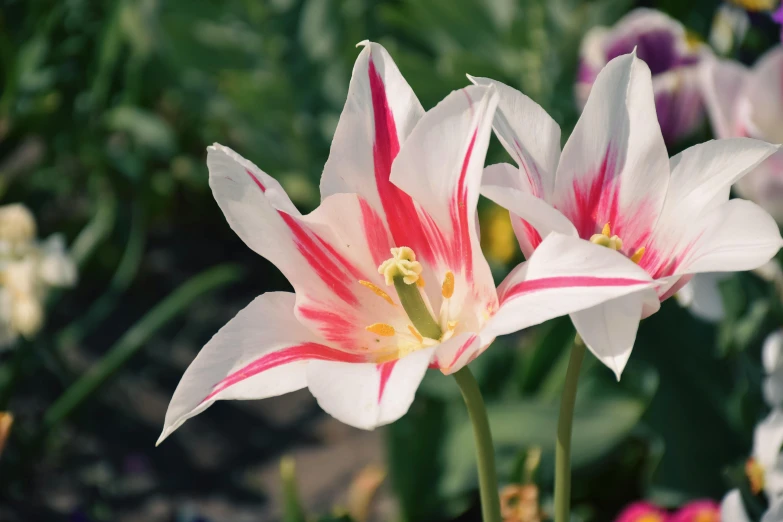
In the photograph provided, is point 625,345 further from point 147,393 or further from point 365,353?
point 147,393

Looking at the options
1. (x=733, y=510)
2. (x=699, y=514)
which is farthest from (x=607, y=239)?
(x=699, y=514)

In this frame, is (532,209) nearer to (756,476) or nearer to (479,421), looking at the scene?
(479,421)

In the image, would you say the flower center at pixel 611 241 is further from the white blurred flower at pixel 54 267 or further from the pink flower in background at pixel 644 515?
the white blurred flower at pixel 54 267

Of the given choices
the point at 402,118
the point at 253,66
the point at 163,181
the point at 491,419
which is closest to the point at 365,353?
the point at 402,118

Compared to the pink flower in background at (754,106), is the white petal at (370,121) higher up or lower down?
higher up

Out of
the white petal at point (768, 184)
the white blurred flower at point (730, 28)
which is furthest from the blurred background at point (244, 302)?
the white petal at point (768, 184)

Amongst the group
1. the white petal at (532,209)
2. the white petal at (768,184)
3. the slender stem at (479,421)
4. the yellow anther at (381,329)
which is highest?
the white petal at (532,209)

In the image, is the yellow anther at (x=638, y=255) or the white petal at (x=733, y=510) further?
the white petal at (x=733, y=510)
